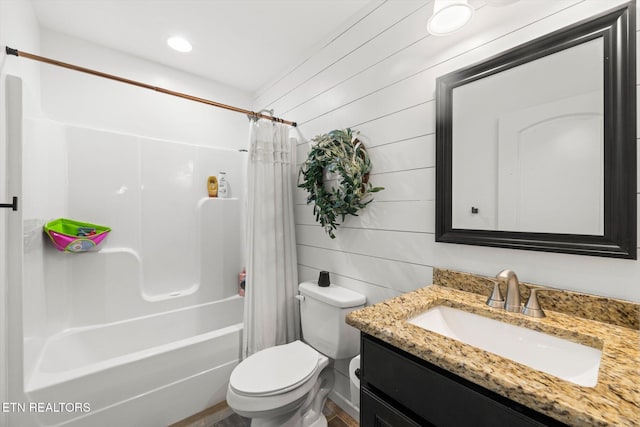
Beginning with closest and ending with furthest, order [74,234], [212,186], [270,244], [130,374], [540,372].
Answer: [540,372] → [130,374] → [74,234] → [270,244] → [212,186]

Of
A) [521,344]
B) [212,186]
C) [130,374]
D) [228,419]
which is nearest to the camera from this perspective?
[521,344]

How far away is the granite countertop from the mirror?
25cm

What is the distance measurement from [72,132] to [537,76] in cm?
271

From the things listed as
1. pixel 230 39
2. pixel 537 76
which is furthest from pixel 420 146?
pixel 230 39

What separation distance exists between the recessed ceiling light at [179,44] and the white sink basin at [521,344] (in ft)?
7.57

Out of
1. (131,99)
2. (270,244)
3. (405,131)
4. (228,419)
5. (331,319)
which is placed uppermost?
(131,99)

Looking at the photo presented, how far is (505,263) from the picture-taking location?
40.8 inches

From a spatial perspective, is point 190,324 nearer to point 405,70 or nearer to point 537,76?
point 405,70

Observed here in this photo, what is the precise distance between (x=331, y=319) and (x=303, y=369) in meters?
0.29

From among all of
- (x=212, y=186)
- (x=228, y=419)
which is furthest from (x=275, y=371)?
(x=212, y=186)

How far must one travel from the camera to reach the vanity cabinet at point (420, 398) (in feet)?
1.89

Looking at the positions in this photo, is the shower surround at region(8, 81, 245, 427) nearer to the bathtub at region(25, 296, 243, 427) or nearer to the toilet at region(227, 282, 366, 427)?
the bathtub at region(25, 296, 243, 427)

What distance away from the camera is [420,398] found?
72cm

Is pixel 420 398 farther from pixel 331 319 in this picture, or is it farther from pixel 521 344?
pixel 331 319
